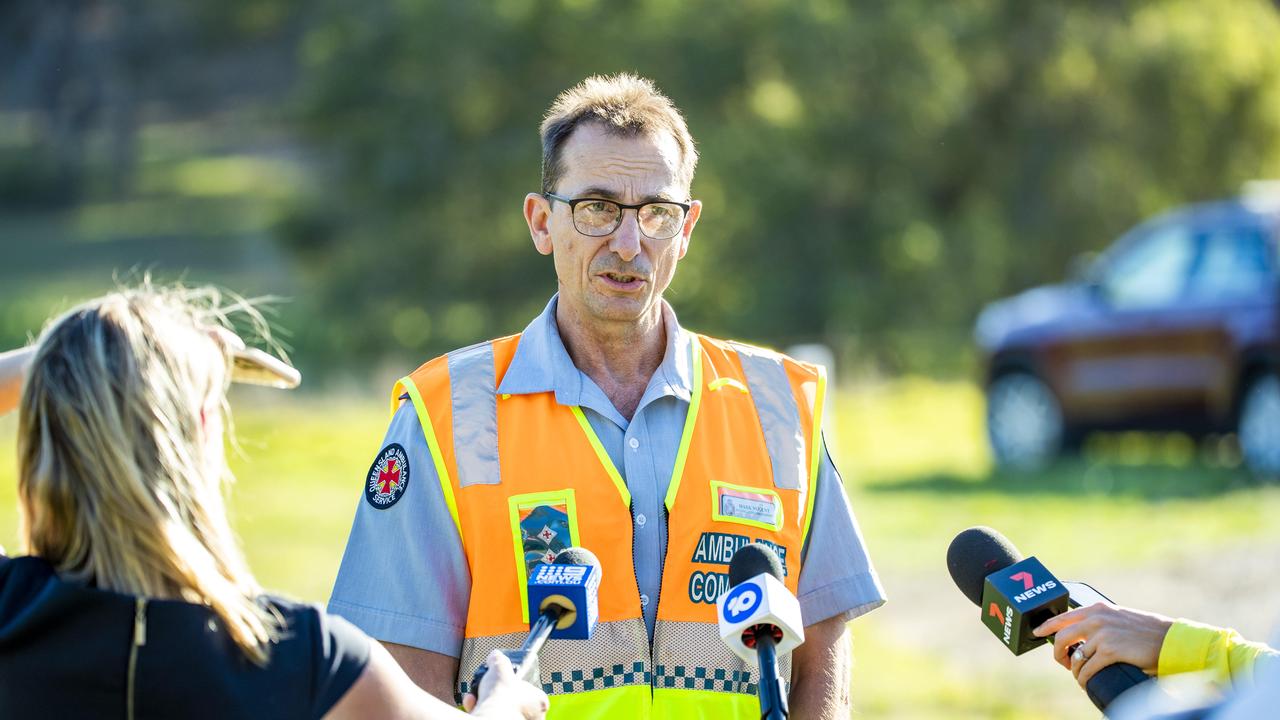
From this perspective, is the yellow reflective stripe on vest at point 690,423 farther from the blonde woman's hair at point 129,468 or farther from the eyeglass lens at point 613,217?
the blonde woman's hair at point 129,468

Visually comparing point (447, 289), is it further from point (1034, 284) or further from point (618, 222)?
point (618, 222)

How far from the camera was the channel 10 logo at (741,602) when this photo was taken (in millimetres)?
3783

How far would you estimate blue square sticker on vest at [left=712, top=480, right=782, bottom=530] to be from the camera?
15.1 feet

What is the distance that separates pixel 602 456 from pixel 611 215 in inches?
25.7

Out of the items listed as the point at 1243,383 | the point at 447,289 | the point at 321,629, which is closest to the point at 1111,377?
the point at 1243,383

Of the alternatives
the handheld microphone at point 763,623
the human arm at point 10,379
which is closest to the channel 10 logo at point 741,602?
the handheld microphone at point 763,623

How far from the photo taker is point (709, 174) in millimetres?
30766

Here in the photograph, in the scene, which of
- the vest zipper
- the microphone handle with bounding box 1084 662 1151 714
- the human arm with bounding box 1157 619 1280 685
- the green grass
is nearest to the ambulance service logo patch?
the vest zipper

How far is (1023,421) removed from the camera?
1738 centimetres

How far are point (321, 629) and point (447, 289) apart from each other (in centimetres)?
3210

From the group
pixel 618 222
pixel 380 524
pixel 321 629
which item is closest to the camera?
pixel 321 629

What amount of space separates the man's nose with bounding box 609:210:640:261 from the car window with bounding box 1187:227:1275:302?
12.0 meters

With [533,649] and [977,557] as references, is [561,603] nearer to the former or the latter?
[533,649]

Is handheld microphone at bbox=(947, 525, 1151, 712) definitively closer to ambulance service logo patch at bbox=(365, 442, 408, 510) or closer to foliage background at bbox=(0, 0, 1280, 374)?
ambulance service logo patch at bbox=(365, 442, 408, 510)
